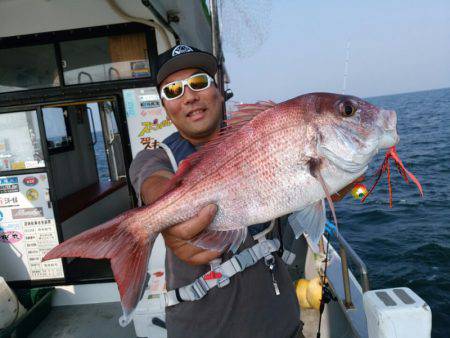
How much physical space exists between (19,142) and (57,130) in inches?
84.1

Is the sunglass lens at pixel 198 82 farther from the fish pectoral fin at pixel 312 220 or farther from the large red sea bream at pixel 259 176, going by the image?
the fish pectoral fin at pixel 312 220

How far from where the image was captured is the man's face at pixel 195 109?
199 cm

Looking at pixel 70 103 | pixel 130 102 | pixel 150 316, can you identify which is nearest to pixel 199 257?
pixel 150 316

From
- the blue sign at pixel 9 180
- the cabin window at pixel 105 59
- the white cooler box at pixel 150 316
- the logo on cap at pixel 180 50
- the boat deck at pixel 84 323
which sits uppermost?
the cabin window at pixel 105 59

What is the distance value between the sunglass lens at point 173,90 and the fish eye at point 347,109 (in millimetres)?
961

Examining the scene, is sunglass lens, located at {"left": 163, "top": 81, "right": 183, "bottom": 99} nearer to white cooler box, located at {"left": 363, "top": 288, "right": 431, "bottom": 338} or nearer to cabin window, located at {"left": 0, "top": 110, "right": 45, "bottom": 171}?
white cooler box, located at {"left": 363, "top": 288, "right": 431, "bottom": 338}

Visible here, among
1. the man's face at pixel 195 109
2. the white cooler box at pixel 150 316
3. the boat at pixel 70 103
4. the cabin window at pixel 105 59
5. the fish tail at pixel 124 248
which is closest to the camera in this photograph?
the fish tail at pixel 124 248

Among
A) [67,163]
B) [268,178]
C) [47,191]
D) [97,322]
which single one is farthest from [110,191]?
[268,178]

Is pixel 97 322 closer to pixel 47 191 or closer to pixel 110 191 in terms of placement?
pixel 47 191

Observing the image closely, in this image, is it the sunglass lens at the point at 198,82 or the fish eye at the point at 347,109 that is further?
the sunglass lens at the point at 198,82

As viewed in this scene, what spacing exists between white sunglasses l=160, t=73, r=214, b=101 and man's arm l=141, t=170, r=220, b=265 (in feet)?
1.69

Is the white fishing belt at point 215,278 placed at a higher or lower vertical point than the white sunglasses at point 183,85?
lower

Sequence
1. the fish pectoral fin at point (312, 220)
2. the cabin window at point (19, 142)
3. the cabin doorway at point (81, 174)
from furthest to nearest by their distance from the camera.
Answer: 1. the cabin doorway at point (81, 174)
2. the cabin window at point (19, 142)
3. the fish pectoral fin at point (312, 220)

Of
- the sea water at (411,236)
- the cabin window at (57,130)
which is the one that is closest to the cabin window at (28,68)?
the cabin window at (57,130)
